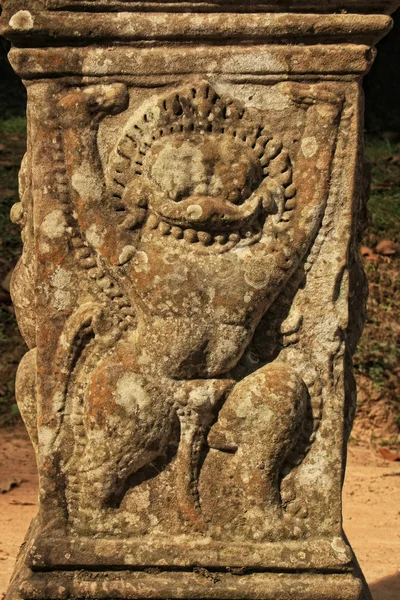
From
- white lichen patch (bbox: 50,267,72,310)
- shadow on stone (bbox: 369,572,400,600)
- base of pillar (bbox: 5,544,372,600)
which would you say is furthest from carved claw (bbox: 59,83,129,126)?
shadow on stone (bbox: 369,572,400,600)

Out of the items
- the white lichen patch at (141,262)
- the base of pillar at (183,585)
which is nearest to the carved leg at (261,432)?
the base of pillar at (183,585)

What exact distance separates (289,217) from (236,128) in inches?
10.5

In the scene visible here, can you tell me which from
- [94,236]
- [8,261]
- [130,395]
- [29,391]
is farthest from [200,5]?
[8,261]

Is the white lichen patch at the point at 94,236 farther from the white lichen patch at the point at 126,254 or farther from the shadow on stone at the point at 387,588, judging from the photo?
the shadow on stone at the point at 387,588

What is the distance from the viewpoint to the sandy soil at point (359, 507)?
4.13 meters

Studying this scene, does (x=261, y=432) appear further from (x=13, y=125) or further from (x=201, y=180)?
(x=13, y=125)

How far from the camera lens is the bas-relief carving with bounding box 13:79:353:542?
8.54 ft

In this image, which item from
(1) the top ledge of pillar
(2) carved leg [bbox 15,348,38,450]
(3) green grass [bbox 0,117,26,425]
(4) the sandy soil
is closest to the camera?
(1) the top ledge of pillar

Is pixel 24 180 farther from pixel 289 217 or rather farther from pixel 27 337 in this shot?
pixel 289 217

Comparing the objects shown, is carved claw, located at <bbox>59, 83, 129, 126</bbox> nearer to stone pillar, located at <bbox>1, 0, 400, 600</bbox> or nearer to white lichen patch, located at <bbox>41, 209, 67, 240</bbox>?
stone pillar, located at <bbox>1, 0, 400, 600</bbox>

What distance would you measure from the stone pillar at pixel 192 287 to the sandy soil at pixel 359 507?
1.28 meters

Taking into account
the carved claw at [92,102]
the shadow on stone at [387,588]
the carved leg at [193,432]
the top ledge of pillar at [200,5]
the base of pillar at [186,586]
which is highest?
the top ledge of pillar at [200,5]

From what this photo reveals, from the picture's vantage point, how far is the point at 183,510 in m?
2.72

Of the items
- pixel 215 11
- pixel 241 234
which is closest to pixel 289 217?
pixel 241 234
